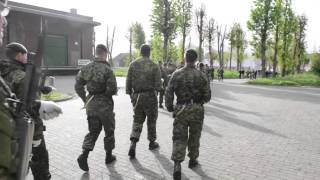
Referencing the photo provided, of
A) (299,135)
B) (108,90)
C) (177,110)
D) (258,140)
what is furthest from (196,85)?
(299,135)

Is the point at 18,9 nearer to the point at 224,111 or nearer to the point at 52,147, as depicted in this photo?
the point at 224,111

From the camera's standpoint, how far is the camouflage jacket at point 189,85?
5.48 m

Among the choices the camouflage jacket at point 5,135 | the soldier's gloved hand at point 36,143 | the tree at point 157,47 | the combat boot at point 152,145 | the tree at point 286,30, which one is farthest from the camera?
the tree at point 157,47

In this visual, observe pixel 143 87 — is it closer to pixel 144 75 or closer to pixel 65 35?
pixel 144 75

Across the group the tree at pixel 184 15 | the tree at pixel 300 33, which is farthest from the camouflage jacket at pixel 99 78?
the tree at pixel 300 33

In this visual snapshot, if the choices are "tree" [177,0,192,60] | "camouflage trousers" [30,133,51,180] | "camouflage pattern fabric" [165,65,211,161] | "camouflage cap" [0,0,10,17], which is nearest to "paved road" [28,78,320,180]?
"camouflage pattern fabric" [165,65,211,161]

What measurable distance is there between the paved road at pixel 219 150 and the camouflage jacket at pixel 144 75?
1.25 m

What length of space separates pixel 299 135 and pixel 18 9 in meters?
26.2

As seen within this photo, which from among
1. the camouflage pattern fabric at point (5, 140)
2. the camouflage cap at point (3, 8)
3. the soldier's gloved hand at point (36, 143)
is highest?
the camouflage cap at point (3, 8)

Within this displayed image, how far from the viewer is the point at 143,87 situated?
676cm

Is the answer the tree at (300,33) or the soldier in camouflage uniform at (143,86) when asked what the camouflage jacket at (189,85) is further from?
the tree at (300,33)

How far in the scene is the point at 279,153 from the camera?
7.04 m

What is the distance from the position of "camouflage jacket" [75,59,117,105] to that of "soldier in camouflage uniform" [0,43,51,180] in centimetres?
165

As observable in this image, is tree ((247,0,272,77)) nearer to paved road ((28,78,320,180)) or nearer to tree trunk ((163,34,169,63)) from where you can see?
tree trunk ((163,34,169,63))
